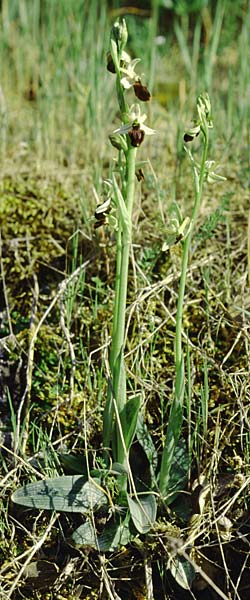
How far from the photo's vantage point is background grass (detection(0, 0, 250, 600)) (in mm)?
1691

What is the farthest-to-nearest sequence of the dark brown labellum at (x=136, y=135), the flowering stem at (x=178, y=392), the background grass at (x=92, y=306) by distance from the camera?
the background grass at (x=92, y=306), the flowering stem at (x=178, y=392), the dark brown labellum at (x=136, y=135)

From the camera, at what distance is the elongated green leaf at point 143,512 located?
1564 millimetres

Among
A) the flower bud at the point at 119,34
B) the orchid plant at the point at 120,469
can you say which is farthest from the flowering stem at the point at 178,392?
the flower bud at the point at 119,34

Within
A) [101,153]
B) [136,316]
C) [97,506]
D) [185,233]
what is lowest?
[97,506]

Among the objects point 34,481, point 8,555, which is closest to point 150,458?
point 34,481

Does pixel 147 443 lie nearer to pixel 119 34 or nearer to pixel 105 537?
pixel 105 537

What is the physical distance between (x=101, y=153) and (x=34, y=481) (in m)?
1.41

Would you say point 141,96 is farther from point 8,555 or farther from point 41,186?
point 41,186

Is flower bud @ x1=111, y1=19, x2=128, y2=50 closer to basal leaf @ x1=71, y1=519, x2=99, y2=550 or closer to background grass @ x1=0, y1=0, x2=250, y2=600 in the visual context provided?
background grass @ x1=0, y1=0, x2=250, y2=600

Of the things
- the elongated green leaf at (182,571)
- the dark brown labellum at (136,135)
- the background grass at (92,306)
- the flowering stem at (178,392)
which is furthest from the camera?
the background grass at (92,306)

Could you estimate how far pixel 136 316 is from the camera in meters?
2.05

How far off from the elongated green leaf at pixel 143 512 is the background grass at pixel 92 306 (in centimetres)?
8

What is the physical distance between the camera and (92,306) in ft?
6.63

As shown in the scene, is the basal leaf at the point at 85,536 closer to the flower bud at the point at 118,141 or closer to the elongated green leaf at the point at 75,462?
the elongated green leaf at the point at 75,462
